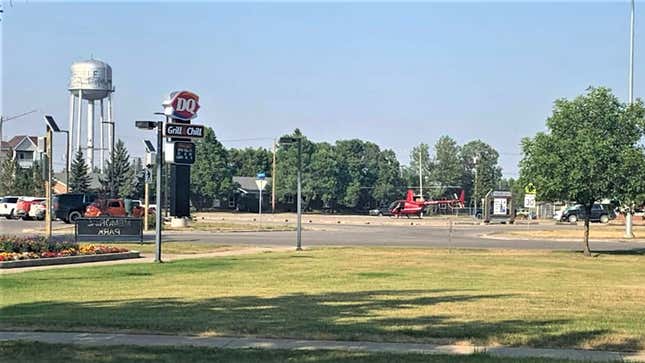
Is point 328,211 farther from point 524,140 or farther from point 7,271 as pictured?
point 7,271

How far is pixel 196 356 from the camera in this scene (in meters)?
8.71

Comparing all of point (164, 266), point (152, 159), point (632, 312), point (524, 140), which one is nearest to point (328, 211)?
point (152, 159)

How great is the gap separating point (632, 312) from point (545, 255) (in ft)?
56.9

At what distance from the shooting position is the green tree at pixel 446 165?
134m

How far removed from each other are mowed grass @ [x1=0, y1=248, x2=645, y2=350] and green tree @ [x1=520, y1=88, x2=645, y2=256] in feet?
18.5

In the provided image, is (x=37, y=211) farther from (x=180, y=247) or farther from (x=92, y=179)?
(x=92, y=179)

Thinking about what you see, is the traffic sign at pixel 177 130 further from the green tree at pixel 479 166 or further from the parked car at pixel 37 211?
the green tree at pixel 479 166

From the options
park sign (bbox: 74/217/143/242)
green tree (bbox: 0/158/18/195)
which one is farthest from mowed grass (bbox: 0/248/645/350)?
green tree (bbox: 0/158/18/195)

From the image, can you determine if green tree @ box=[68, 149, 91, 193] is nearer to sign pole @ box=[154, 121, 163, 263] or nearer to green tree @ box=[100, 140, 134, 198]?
green tree @ box=[100, 140, 134, 198]

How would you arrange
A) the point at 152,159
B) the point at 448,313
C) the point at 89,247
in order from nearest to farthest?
the point at 448,313, the point at 89,247, the point at 152,159

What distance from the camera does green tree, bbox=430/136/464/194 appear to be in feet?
438

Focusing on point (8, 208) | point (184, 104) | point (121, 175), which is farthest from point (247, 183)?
point (184, 104)

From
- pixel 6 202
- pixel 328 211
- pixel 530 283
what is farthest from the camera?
pixel 328 211

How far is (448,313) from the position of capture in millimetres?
12336
